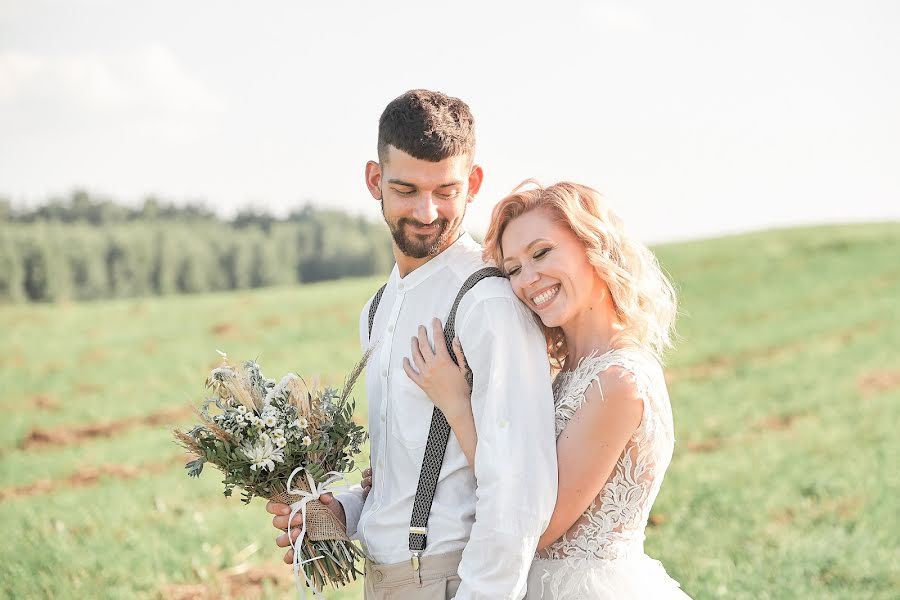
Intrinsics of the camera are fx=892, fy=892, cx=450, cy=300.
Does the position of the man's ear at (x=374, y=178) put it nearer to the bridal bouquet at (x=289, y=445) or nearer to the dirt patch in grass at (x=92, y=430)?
the bridal bouquet at (x=289, y=445)

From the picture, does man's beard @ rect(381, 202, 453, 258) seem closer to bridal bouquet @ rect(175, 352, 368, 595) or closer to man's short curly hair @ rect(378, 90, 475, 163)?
man's short curly hair @ rect(378, 90, 475, 163)

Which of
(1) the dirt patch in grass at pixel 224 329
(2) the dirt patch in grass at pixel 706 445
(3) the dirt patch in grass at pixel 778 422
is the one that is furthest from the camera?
(1) the dirt patch in grass at pixel 224 329

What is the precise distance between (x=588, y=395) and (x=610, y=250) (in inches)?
27.4

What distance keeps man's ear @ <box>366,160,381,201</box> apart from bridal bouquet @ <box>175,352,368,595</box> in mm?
805

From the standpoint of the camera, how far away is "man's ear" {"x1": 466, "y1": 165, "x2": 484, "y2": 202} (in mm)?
4180

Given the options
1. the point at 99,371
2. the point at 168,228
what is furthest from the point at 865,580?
the point at 168,228

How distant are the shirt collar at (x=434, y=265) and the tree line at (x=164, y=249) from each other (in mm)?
71477

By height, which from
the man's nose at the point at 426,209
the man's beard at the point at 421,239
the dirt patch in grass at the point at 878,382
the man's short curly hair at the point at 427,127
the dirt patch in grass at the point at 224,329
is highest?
the man's short curly hair at the point at 427,127

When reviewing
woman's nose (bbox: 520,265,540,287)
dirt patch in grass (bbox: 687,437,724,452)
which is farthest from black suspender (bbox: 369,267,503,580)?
dirt patch in grass (bbox: 687,437,724,452)

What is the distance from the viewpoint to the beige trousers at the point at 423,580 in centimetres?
370

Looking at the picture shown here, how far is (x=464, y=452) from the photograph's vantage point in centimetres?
365

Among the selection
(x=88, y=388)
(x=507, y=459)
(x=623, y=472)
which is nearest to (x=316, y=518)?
(x=507, y=459)

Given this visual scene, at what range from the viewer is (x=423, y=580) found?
3.74 m

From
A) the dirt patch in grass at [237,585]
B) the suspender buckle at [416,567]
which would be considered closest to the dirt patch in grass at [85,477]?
the dirt patch in grass at [237,585]
